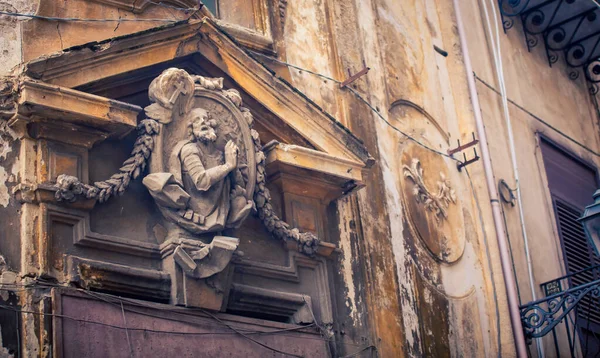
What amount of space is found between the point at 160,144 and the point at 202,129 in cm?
33

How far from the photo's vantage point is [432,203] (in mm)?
8984

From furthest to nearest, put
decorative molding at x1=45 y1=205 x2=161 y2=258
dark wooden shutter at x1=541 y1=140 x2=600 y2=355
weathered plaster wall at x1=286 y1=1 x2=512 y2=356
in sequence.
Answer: dark wooden shutter at x1=541 y1=140 x2=600 y2=355
weathered plaster wall at x1=286 y1=1 x2=512 y2=356
decorative molding at x1=45 y1=205 x2=161 y2=258

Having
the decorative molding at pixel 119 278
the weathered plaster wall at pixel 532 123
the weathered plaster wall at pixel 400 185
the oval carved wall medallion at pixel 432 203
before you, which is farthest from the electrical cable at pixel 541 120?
the decorative molding at pixel 119 278

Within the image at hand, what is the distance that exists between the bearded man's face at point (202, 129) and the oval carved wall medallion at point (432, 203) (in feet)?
7.61

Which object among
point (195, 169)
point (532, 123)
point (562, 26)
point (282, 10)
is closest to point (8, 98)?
point (195, 169)

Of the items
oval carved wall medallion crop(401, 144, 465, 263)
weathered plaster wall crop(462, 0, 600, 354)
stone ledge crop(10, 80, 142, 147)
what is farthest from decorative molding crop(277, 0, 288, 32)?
weathered plaster wall crop(462, 0, 600, 354)

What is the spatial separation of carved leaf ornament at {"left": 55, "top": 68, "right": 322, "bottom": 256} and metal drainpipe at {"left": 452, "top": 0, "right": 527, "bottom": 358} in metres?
2.22

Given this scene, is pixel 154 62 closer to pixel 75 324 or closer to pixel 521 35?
pixel 75 324

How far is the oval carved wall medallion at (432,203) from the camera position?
28.9 ft

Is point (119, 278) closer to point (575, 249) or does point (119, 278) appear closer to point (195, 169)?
point (195, 169)

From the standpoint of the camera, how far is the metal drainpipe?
885cm

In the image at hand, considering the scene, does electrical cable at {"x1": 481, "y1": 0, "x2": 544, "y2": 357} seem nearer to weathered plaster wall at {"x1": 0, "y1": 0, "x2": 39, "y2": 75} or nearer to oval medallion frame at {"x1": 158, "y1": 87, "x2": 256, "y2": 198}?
oval medallion frame at {"x1": 158, "y1": 87, "x2": 256, "y2": 198}

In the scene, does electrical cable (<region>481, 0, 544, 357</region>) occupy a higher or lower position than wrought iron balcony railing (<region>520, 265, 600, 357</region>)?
higher

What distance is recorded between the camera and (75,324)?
6.01 meters
